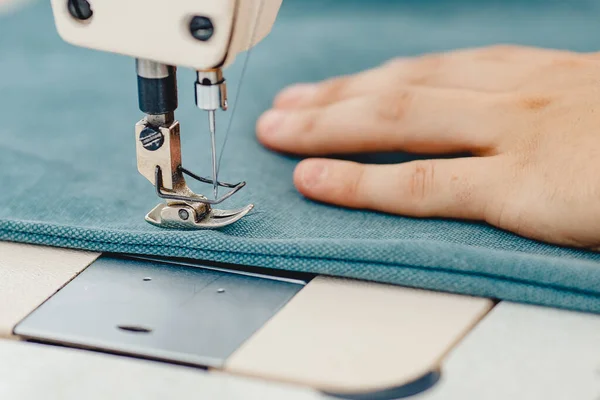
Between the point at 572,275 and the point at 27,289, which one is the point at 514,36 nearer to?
the point at 572,275

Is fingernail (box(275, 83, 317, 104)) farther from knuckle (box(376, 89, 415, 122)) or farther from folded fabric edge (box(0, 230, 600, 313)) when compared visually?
folded fabric edge (box(0, 230, 600, 313))

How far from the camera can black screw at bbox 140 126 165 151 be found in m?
0.82

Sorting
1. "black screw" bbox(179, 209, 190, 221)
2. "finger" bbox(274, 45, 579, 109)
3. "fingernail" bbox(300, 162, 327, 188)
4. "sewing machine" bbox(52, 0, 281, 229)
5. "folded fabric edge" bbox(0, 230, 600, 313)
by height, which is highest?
"sewing machine" bbox(52, 0, 281, 229)

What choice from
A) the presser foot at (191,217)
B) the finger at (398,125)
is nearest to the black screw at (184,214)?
the presser foot at (191,217)

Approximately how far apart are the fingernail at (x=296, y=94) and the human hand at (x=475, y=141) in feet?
0.21

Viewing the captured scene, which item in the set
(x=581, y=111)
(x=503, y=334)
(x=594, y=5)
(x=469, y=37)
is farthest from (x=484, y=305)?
(x=594, y=5)

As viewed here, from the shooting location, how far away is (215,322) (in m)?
0.74

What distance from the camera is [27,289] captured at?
0.80 meters

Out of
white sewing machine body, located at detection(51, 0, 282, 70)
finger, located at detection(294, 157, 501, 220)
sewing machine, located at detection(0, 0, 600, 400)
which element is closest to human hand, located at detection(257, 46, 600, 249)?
finger, located at detection(294, 157, 501, 220)

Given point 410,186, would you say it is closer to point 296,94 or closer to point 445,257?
point 445,257

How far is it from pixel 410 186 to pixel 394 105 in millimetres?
150

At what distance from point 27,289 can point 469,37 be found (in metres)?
1.08

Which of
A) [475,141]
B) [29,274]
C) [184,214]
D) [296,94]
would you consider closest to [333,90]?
[296,94]

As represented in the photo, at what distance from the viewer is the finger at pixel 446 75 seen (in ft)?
3.64
